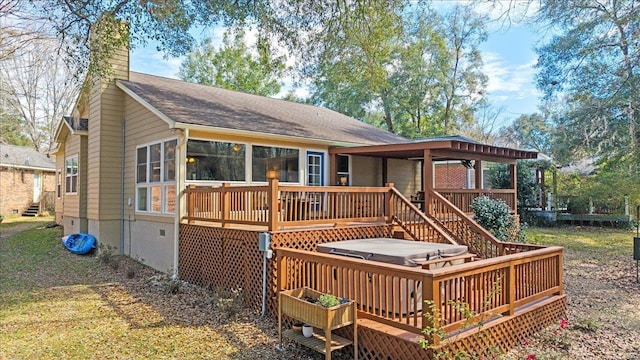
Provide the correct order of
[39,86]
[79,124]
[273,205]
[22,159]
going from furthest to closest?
1. [22,159]
2. [39,86]
3. [79,124]
4. [273,205]

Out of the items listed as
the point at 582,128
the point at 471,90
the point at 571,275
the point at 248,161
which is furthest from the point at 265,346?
the point at 471,90

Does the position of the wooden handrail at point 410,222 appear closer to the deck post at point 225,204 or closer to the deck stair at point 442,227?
the deck stair at point 442,227

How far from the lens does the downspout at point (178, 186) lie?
28.8ft

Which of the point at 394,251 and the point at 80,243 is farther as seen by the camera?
the point at 80,243

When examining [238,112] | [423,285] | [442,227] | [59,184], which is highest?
[238,112]

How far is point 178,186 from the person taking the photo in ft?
29.1

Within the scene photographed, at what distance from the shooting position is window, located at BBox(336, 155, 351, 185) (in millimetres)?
12220

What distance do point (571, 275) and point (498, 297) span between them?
5.52 m

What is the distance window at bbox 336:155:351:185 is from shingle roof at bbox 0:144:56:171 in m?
20.3

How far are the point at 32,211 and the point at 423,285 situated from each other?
2603 centimetres

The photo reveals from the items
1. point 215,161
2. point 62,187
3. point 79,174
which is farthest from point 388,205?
point 62,187

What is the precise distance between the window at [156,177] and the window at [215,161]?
1.33ft

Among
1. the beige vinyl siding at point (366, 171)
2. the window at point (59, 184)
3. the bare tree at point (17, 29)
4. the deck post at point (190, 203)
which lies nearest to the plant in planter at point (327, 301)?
the deck post at point (190, 203)

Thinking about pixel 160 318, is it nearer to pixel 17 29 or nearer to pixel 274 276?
pixel 274 276
